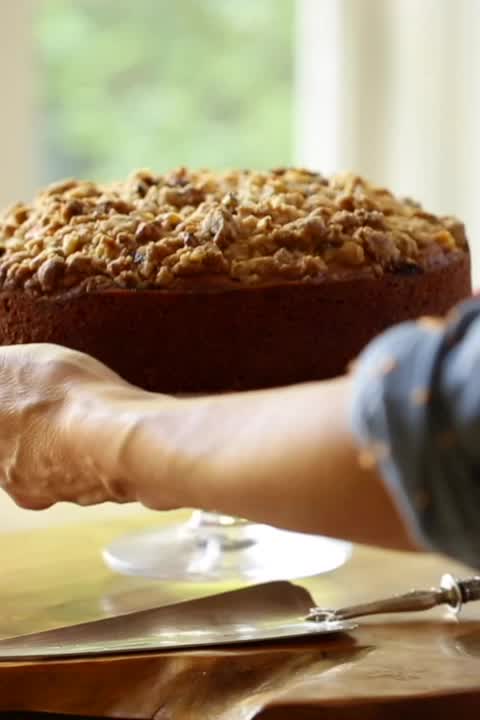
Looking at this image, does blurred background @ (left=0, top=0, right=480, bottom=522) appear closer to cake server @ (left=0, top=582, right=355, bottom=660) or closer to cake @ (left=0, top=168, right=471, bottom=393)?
cake @ (left=0, top=168, right=471, bottom=393)

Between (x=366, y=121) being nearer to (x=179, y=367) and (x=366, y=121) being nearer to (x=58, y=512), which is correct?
(x=58, y=512)

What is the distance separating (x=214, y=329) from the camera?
1105 millimetres

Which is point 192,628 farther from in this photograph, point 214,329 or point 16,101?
point 16,101

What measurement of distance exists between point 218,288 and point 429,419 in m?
0.49

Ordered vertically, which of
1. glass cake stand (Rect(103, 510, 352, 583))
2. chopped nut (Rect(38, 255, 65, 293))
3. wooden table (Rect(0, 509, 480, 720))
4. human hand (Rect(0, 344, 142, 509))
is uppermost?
chopped nut (Rect(38, 255, 65, 293))

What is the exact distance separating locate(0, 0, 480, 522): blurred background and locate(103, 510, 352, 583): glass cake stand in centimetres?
131

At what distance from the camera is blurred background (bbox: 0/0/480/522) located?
9.06ft

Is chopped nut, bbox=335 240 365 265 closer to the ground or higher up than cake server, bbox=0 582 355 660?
higher up

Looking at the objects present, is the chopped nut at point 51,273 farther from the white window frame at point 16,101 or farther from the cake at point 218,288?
the white window frame at point 16,101

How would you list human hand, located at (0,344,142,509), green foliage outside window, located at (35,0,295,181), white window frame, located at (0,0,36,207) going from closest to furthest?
human hand, located at (0,344,142,509), white window frame, located at (0,0,36,207), green foliage outside window, located at (35,0,295,181)

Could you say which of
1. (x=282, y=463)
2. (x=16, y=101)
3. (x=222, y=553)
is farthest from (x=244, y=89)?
(x=282, y=463)

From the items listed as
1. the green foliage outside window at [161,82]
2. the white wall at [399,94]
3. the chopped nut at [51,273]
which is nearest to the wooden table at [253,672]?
the chopped nut at [51,273]

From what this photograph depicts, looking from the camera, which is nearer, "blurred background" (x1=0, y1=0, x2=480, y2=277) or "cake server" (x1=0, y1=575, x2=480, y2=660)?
"cake server" (x1=0, y1=575, x2=480, y2=660)

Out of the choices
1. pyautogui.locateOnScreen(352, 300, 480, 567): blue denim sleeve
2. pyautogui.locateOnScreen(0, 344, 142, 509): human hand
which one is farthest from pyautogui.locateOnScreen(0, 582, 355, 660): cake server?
pyautogui.locateOnScreen(352, 300, 480, 567): blue denim sleeve
